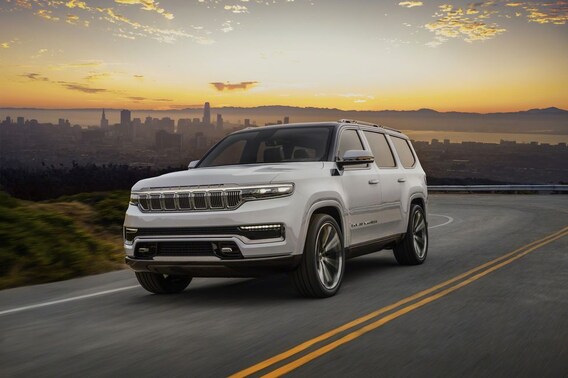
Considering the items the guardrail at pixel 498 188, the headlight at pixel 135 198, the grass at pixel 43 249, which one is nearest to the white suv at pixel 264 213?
the headlight at pixel 135 198

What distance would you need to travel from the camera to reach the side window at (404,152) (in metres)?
11.8

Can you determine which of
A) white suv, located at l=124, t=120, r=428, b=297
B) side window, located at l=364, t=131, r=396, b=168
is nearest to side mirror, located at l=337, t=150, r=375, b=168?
white suv, located at l=124, t=120, r=428, b=297

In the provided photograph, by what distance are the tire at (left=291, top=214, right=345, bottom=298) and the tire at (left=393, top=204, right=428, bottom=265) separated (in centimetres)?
276

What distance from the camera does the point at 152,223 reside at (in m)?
8.16

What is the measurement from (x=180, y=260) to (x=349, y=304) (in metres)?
1.82

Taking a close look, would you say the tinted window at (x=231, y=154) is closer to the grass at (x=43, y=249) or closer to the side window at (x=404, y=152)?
the side window at (x=404, y=152)

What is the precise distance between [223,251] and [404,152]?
5.08 meters

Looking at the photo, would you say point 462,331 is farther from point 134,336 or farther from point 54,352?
point 54,352

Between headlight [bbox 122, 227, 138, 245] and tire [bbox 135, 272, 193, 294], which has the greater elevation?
headlight [bbox 122, 227, 138, 245]

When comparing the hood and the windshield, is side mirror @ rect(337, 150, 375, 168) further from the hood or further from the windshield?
the hood

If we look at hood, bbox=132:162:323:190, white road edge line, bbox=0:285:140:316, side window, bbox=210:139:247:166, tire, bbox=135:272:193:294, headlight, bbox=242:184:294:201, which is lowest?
white road edge line, bbox=0:285:140:316

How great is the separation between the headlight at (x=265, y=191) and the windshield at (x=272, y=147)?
4.43 feet

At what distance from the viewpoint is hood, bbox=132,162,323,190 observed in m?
7.95

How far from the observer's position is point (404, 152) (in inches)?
475
